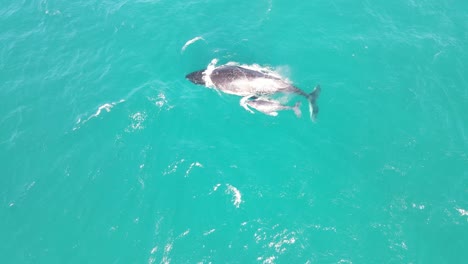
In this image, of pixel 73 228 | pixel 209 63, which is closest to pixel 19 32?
pixel 209 63

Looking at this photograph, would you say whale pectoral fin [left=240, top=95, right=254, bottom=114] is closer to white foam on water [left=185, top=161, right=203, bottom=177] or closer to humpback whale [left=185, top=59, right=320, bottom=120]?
humpback whale [left=185, top=59, right=320, bottom=120]

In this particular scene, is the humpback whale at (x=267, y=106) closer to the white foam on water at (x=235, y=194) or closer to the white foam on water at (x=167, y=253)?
the white foam on water at (x=235, y=194)

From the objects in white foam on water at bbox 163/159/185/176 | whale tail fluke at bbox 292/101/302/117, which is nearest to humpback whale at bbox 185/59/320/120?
whale tail fluke at bbox 292/101/302/117

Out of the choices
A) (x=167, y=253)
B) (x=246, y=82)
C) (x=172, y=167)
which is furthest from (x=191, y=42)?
(x=167, y=253)

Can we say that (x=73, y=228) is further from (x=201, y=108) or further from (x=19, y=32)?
(x=19, y=32)

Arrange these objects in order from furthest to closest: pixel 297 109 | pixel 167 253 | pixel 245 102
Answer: pixel 245 102
pixel 297 109
pixel 167 253

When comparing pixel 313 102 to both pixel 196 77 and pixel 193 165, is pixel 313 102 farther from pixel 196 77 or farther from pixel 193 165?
pixel 193 165

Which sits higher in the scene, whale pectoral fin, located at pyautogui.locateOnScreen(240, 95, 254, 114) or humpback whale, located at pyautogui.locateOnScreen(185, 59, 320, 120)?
humpback whale, located at pyautogui.locateOnScreen(185, 59, 320, 120)
